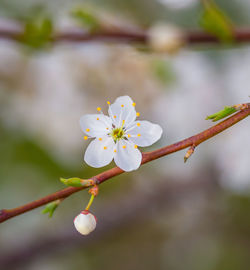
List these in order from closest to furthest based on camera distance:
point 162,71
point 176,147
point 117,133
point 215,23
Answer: point 176,147 → point 117,133 → point 215,23 → point 162,71

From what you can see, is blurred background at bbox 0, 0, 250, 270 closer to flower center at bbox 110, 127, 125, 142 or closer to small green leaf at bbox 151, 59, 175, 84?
small green leaf at bbox 151, 59, 175, 84

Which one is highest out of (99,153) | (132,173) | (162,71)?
(162,71)

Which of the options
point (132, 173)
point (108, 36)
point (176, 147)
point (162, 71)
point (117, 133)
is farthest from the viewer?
point (132, 173)

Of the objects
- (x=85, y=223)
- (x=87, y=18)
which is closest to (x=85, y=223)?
(x=85, y=223)

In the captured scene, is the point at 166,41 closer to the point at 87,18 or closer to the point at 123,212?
the point at 87,18

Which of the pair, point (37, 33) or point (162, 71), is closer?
point (37, 33)

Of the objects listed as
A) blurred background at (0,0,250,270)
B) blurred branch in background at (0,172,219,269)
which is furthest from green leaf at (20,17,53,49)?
blurred branch in background at (0,172,219,269)

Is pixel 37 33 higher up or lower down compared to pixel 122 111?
higher up
